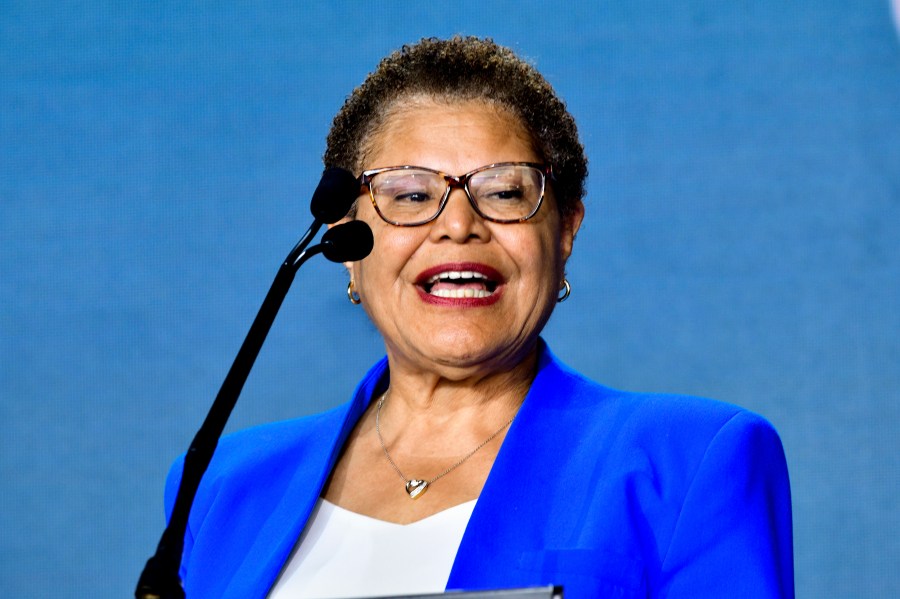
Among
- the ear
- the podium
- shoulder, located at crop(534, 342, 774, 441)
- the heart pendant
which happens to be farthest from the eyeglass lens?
the podium

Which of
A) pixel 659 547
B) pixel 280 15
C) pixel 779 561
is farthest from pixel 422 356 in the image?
pixel 280 15

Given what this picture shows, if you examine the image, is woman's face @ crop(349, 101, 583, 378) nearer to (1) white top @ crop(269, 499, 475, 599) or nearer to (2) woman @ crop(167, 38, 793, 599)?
(2) woman @ crop(167, 38, 793, 599)

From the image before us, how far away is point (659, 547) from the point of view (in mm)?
1351

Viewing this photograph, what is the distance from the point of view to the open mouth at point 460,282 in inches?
61.7

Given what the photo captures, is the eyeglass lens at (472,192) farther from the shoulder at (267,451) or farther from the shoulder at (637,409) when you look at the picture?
the shoulder at (267,451)

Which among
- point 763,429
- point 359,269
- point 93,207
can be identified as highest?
point 93,207

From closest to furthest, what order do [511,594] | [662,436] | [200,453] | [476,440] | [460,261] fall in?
[511,594] < [200,453] < [662,436] < [460,261] < [476,440]

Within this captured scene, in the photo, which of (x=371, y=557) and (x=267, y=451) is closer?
(x=371, y=557)

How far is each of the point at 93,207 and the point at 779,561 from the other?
194 cm

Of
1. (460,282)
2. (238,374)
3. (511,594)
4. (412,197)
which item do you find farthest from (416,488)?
(511,594)

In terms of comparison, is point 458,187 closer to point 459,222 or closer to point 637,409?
point 459,222

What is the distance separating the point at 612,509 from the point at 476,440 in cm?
32

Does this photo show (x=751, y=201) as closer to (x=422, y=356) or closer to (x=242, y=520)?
(x=422, y=356)

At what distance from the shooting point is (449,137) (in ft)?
5.25
